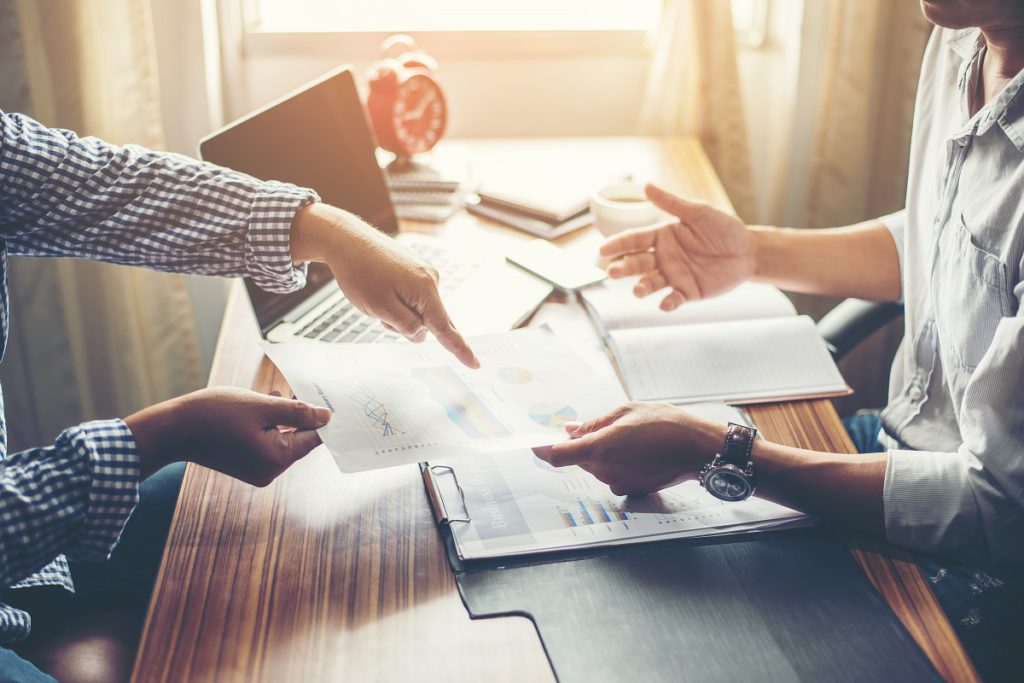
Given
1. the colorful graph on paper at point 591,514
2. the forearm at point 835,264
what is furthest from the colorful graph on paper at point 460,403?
the forearm at point 835,264

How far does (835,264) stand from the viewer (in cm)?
128

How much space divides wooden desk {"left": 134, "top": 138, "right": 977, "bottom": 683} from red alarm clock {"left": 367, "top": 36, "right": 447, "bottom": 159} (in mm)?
790

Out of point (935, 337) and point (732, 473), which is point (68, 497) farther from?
point (935, 337)

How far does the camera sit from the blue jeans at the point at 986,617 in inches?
36.2

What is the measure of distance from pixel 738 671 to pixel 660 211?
0.83m

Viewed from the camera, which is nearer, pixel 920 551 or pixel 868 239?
pixel 920 551

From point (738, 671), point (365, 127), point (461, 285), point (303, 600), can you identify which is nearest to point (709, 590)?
point (738, 671)

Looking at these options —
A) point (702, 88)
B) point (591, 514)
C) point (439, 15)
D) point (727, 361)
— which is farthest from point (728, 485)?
point (439, 15)

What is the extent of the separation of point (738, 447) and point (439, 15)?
1.44 meters

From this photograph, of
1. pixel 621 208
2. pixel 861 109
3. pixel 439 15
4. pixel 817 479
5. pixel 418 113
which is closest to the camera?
pixel 817 479

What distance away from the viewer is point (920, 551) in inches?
32.3

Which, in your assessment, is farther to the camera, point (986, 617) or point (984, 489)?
point (986, 617)

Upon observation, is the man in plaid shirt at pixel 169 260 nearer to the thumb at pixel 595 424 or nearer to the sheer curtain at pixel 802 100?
the thumb at pixel 595 424

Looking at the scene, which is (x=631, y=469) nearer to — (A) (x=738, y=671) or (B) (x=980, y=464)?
(A) (x=738, y=671)
